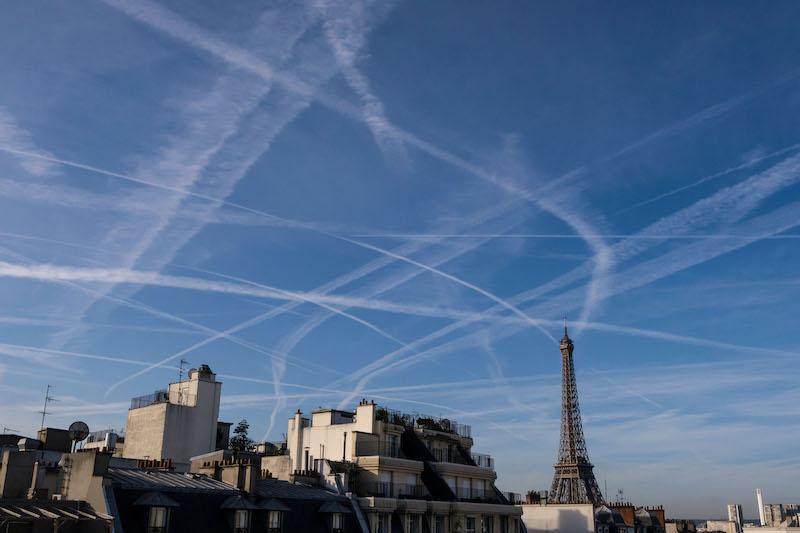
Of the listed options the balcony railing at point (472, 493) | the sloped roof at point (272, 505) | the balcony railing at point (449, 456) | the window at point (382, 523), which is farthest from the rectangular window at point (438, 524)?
the sloped roof at point (272, 505)

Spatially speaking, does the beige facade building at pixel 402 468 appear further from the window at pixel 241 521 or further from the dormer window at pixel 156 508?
the dormer window at pixel 156 508

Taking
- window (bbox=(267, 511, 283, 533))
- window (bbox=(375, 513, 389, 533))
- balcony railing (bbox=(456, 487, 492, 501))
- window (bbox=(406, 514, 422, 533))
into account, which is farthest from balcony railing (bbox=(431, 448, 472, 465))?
window (bbox=(267, 511, 283, 533))

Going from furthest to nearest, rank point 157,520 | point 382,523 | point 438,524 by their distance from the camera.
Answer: point 438,524 → point 382,523 → point 157,520

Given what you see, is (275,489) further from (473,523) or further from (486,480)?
(486,480)

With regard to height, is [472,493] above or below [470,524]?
above

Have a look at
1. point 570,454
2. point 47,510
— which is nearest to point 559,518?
point 47,510

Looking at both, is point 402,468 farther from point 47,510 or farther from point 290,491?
point 47,510
